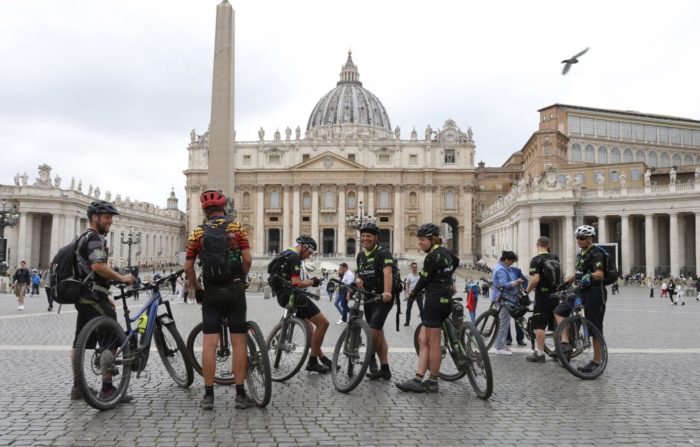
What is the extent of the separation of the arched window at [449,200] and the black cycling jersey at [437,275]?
73665mm

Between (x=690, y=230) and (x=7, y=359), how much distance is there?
151 feet

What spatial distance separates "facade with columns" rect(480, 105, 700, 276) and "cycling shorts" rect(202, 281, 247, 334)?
129 ft

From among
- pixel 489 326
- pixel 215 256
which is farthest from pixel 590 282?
pixel 215 256

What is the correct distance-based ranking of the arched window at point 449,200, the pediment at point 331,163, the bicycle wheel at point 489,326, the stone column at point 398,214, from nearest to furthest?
the bicycle wheel at point 489,326 < the pediment at point 331,163 < the stone column at point 398,214 < the arched window at point 449,200

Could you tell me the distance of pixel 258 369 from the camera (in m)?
6.00

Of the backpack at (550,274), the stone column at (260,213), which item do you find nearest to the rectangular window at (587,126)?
the stone column at (260,213)

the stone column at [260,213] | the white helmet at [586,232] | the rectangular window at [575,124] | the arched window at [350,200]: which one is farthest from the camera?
the stone column at [260,213]

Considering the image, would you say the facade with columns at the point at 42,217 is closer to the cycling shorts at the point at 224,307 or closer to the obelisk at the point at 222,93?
the obelisk at the point at 222,93

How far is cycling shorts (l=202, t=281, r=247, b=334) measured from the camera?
5.78m

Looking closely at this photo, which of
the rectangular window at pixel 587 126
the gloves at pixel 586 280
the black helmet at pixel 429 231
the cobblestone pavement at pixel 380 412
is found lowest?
the cobblestone pavement at pixel 380 412

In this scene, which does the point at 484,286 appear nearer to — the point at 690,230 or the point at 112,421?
the point at 690,230

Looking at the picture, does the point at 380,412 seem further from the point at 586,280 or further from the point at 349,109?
the point at 349,109

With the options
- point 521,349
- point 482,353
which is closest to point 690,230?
point 521,349

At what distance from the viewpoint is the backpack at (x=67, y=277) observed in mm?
5918
